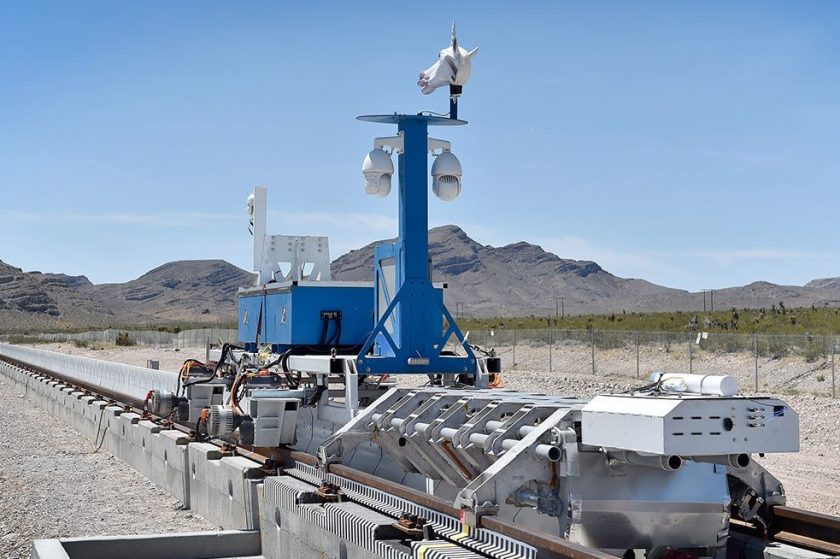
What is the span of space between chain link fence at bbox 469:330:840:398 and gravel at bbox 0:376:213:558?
15451mm

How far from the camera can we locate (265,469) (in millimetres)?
11633

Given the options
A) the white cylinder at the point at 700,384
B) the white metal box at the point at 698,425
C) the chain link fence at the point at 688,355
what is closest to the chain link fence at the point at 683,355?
the chain link fence at the point at 688,355

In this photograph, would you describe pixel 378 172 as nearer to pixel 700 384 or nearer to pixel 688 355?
pixel 700 384

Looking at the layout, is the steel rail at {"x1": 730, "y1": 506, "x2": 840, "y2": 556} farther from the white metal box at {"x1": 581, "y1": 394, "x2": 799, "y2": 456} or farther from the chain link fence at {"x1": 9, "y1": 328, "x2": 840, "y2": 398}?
the chain link fence at {"x1": 9, "y1": 328, "x2": 840, "y2": 398}

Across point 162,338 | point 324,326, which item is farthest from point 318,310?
point 162,338

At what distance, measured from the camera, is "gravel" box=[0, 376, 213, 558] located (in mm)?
13227

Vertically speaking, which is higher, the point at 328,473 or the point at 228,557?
the point at 328,473

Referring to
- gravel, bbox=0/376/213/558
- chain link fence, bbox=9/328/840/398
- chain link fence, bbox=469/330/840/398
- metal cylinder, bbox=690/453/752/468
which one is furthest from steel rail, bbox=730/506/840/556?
chain link fence, bbox=9/328/840/398

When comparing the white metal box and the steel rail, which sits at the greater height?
the white metal box

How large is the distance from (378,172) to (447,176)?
83cm

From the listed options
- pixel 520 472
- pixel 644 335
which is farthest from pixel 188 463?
pixel 644 335

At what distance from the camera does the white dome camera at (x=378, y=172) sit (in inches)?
468

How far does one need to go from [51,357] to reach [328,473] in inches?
1485

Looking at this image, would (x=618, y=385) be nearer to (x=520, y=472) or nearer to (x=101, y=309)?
(x=520, y=472)
